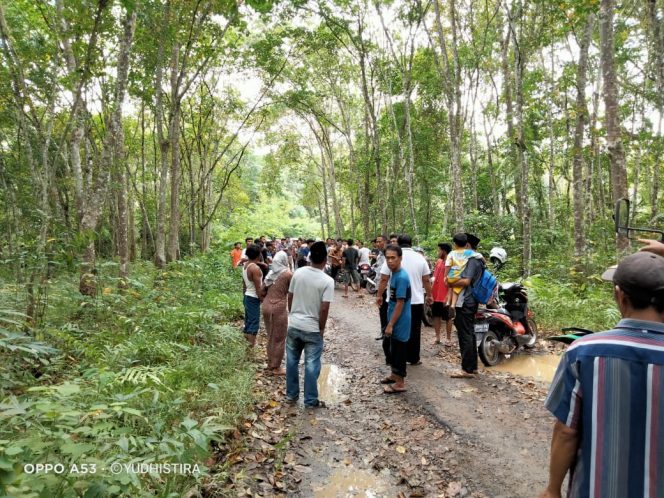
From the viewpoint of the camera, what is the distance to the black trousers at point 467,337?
5500 mm

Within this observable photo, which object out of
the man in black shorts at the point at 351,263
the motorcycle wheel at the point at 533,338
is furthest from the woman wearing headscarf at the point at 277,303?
the man in black shorts at the point at 351,263

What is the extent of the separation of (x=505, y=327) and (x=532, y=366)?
72cm

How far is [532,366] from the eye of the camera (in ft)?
20.5

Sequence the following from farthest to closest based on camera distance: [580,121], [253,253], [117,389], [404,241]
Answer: [580,121] → [404,241] → [253,253] → [117,389]

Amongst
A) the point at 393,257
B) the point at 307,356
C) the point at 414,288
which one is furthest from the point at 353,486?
the point at 414,288

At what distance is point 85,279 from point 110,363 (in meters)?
3.14

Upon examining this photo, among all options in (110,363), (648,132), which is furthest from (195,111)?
(648,132)

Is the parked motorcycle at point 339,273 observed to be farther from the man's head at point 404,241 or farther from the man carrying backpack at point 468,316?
the man carrying backpack at point 468,316

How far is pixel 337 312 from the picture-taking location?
425 inches

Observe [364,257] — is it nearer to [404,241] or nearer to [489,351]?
[404,241]

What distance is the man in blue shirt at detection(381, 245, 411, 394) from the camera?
4.93m

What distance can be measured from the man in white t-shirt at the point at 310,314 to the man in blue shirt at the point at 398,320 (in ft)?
2.78

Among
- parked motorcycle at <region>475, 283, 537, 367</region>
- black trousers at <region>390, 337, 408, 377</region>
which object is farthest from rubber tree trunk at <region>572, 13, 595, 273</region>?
black trousers at <region>390, 337, 408, 377</region>

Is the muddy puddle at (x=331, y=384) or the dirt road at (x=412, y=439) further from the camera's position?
the muddy puddle at (x=331, y=384)
